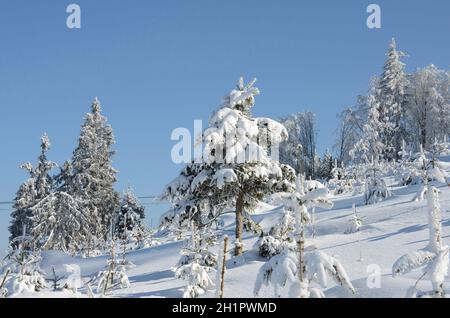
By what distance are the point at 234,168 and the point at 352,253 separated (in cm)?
476

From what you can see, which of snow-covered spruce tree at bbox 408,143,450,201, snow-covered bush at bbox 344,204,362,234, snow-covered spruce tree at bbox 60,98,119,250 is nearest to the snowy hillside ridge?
snow-covered bush at bbox 344,204,362,234

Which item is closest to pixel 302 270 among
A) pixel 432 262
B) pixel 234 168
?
pixel 432 262

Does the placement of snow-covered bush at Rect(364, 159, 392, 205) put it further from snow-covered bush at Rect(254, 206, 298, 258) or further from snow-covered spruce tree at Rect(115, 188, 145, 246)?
snow-covered spruce tree at Rect(115, 188, 145, 246)

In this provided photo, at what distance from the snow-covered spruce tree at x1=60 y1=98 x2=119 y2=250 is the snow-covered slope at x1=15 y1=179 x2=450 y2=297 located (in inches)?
597

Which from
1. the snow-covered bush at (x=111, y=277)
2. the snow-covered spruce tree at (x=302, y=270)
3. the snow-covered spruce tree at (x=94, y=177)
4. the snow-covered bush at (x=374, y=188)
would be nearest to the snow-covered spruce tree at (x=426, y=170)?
the snow-covered bush at (x=374, y=188)

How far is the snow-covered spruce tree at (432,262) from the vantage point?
445cm

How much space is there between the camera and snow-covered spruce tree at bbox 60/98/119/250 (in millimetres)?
36750

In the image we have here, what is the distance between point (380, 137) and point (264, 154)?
95.6ft

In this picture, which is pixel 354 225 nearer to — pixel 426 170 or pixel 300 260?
pixel 426 170

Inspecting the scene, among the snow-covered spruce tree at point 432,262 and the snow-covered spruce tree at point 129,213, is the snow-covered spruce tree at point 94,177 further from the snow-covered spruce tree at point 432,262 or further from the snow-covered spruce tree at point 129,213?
the snow-covered spruce tree at point 432,262

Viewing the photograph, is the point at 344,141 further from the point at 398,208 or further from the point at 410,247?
the point at 410,247

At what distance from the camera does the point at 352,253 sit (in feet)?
43.4

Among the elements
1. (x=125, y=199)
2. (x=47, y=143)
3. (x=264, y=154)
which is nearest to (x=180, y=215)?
(x=264, y=154)
